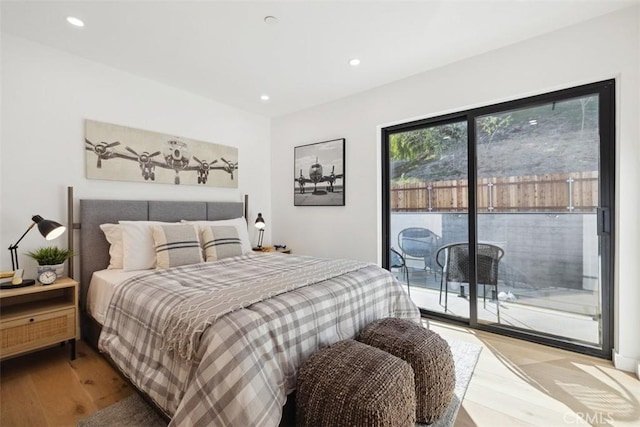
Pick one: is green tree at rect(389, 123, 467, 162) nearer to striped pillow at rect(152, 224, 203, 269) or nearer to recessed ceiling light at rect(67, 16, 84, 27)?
striped pillow at rect(152, 224, 203, 269)

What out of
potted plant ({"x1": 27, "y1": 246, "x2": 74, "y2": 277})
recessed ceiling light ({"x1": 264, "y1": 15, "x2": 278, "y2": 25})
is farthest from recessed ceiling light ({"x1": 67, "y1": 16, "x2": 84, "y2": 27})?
potted plant ({"x1": 27, "y1": 246, "x2": 74, "y2": 277})

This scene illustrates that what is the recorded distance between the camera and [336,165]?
3684 millimetres

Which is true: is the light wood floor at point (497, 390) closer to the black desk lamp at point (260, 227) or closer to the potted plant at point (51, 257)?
the potted plant at point (51, 257)

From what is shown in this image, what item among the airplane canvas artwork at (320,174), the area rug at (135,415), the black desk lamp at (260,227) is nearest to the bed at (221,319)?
the area rug at (135,415)

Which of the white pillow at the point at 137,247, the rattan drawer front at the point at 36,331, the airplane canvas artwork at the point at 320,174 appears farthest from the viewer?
the airplane canvas artwork at the point at 320,174

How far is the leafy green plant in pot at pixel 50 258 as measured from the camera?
2.25m

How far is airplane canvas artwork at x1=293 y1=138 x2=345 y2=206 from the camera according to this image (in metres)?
3.66

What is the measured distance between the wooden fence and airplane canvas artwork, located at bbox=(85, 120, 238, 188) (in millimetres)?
2199

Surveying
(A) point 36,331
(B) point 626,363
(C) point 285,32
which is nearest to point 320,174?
(C) point 285,32

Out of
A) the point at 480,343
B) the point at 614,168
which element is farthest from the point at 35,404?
the point at 614,168

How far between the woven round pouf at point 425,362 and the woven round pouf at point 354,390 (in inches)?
6.9

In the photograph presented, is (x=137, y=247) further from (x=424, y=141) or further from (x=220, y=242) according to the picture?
(x=424, y=141)

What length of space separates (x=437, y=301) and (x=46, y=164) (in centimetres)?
391

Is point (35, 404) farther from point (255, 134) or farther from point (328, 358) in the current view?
point (255, 134)
